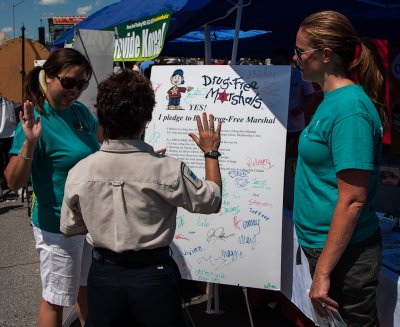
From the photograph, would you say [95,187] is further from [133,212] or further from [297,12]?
[297,12]

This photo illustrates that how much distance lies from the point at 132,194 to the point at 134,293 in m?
0.33

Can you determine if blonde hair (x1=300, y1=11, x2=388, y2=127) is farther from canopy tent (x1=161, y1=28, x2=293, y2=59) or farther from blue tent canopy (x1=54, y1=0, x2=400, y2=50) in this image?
canopy tent (x1=161, y1=28, x2=293, y2=59)

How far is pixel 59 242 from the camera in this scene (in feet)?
6.97

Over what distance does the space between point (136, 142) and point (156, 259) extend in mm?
403

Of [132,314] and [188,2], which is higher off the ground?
[188,2]

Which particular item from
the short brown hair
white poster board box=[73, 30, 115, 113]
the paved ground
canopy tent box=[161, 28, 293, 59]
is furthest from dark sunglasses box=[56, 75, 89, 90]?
canopy tent box=[161, 28, 293, 59]

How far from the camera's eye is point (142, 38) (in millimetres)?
2668

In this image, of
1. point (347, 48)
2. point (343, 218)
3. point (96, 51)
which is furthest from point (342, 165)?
point (96, 51)

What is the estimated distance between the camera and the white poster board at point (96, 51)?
3055mm

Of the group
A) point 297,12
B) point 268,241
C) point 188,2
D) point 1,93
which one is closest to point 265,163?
point 268,241

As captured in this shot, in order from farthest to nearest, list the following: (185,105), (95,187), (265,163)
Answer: (185,105), (265,163), (95,187)

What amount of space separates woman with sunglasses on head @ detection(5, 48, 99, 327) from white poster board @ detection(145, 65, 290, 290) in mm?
638

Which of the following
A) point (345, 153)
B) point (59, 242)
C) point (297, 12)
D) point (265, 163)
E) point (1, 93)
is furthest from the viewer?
point (1, 93)

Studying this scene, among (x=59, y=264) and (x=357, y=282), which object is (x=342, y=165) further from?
(x=59, y=264)
